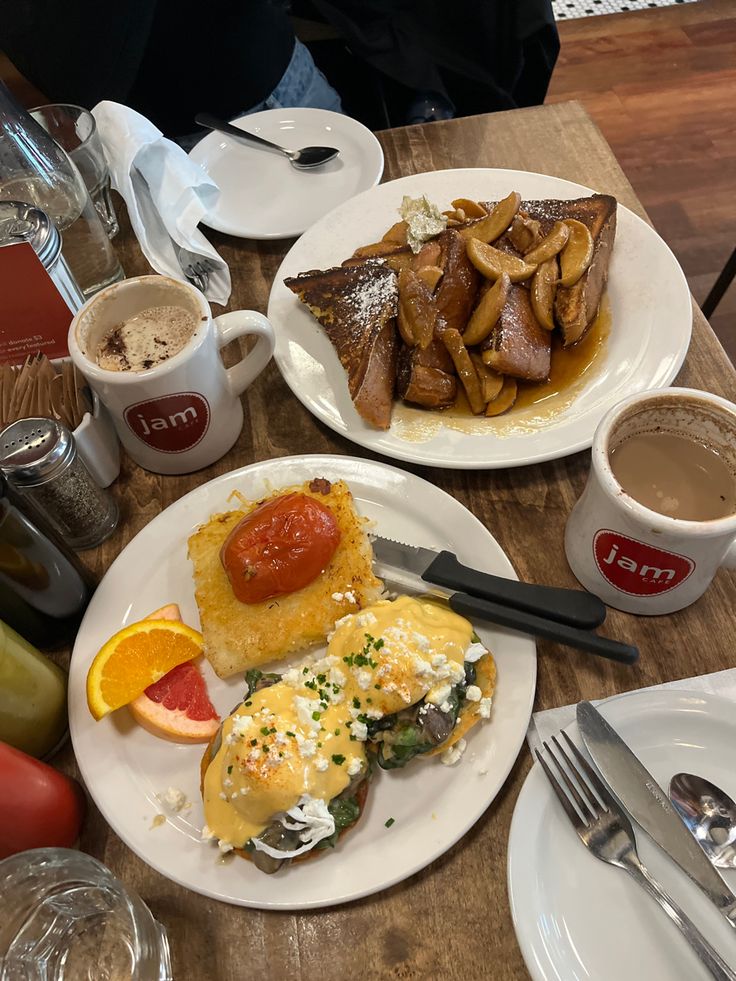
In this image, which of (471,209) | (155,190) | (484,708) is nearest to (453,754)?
(484,708)

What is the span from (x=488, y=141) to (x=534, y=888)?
1.87 m

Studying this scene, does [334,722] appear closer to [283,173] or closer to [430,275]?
[430,275]

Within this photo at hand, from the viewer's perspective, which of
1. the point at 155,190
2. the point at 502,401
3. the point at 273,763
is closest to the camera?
the point at 273,763

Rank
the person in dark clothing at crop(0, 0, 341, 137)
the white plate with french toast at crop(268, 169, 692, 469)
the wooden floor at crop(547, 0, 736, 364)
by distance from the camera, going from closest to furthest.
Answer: the white plate with french toast at crop(268, 169, 692, 469)
the person in dark clothing at crop(0, 0, 341, 137)
the wooden floor at crop(547, 0, 736, 364)

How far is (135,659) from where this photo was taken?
1.12 m

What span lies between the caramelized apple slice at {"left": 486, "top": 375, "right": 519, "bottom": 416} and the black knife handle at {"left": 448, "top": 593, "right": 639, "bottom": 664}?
0.47 meters

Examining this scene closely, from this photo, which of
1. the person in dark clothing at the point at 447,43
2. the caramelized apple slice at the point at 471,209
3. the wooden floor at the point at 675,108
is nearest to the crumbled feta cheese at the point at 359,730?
the caramelized apple slice at the point at 471,209

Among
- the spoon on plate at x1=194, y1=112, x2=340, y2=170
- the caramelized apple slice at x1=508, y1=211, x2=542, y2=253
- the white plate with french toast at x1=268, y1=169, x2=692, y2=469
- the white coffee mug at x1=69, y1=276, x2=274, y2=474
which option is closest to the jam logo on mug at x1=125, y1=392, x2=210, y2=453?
the white coffee mug at x1=69, y1=276, x2=274, y2=474

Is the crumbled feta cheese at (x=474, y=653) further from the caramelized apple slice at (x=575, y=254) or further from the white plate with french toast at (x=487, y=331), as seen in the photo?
the caramelized apple slice at (x=575, y=254)

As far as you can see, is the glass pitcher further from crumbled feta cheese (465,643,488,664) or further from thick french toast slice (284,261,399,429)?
crumbled feta cheese (465,643,488,664)

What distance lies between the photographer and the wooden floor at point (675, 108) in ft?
11.4

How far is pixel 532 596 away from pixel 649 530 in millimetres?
219

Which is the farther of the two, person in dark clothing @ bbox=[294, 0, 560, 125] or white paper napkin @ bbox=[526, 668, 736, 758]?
person in dark clothing @ bbox=[294, 0, 560, 125]

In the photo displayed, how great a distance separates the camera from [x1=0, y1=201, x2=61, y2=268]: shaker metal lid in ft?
4.24
